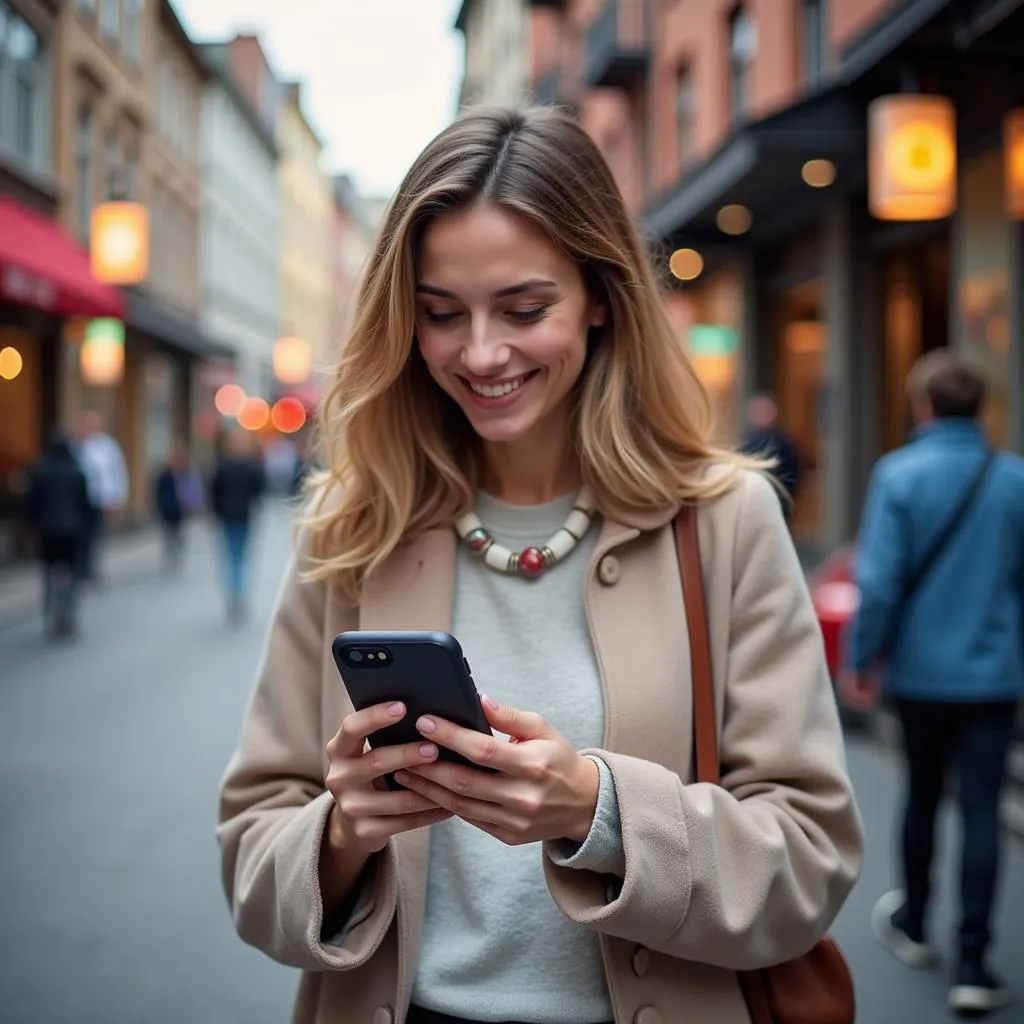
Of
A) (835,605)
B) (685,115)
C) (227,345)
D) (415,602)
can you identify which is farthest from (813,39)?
(227,345)

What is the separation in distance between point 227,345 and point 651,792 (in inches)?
1269

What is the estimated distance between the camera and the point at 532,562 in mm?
1905

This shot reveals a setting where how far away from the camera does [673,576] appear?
6.10 feet

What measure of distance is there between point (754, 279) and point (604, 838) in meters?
16.1

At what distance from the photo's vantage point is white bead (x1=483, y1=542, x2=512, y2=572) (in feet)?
6.31

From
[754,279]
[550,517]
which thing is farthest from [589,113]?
[550,517]

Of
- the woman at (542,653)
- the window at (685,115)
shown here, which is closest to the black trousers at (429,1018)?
the woman at (542,653)

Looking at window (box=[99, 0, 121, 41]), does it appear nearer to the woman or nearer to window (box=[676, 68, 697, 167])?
window (box=[676, 68, 697, 167])

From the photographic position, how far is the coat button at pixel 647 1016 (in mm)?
1682

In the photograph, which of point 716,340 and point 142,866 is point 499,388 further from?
point 716,340

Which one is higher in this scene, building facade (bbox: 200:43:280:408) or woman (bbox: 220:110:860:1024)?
building facade (bbox: 200:43:280:408)

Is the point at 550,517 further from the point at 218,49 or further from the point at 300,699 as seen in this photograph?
the point at 218,49

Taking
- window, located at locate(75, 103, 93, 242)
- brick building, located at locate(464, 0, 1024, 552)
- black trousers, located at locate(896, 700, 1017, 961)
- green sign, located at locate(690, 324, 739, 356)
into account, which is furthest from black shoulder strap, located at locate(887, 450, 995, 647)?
window, located at locate(75, 103, 93, 242)

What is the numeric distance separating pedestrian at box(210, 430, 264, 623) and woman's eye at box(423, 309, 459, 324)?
11951mm
